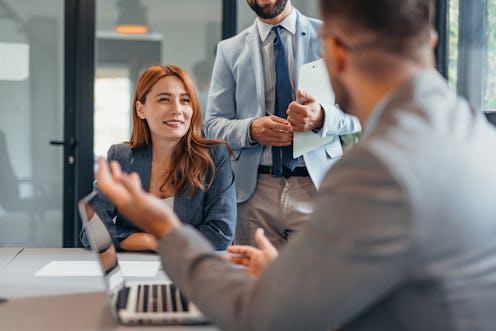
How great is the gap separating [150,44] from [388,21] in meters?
3.98

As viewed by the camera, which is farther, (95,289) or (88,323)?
(95,289)

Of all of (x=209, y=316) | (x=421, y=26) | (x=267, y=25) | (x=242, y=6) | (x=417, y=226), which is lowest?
(x=209, y=316)

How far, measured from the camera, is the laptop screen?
57.4 inches

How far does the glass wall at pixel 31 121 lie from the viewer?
477 cm

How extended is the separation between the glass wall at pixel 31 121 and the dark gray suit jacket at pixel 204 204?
2377 mm

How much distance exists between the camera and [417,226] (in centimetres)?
86

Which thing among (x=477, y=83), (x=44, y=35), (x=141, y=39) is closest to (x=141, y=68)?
(x=141, y=39)

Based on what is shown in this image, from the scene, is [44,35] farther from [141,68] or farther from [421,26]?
[421,26]

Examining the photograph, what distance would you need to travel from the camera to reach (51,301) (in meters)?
1.62

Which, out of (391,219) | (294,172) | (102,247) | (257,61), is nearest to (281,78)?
(257,61)

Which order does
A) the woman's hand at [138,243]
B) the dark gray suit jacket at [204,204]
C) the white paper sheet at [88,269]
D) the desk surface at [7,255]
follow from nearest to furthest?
the white paper sheet at [88,269] → the desk surface at [7,255] → the woman's hand at [138,243] → the dark gray suit jacket at [204,204]

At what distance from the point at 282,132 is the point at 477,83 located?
1.69m

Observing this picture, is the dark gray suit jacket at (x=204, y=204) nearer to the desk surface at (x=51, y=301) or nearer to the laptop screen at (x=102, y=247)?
the desk surface at (x=51, y=301)

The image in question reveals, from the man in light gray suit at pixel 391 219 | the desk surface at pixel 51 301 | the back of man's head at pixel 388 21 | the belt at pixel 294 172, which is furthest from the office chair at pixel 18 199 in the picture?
the back of man's head at pixel 388 21
